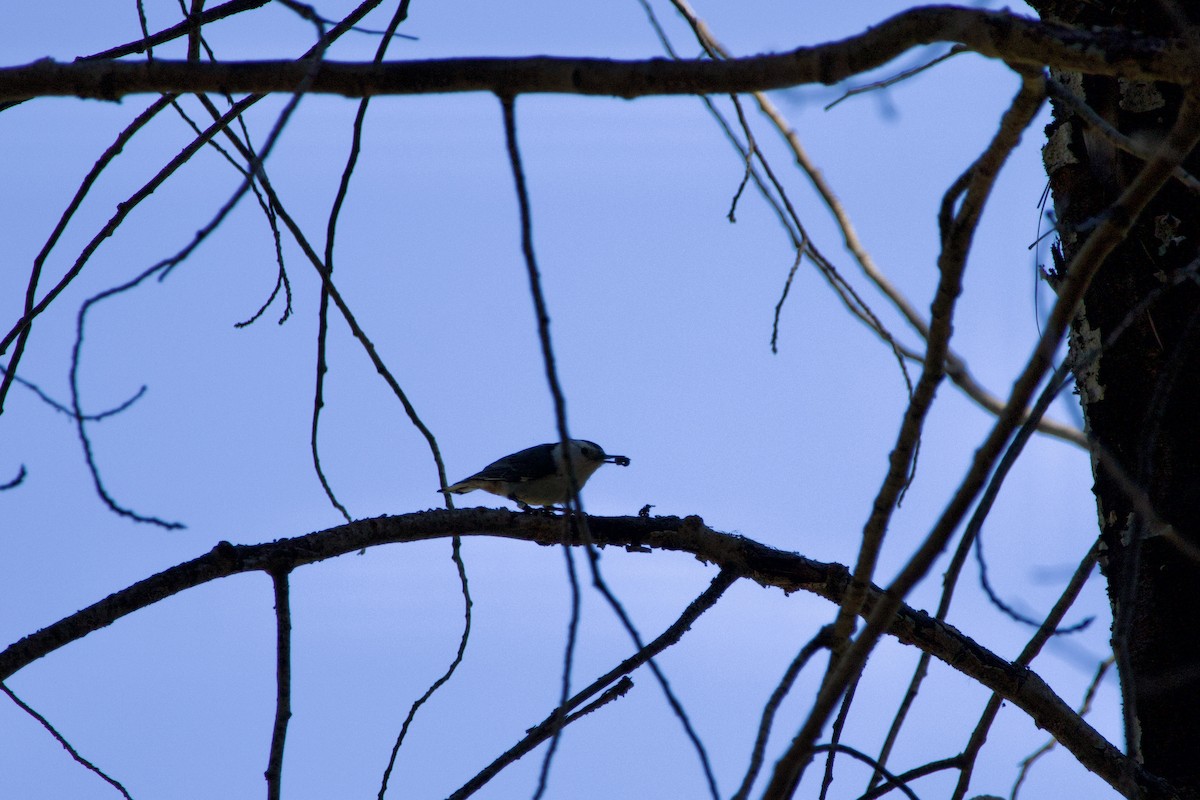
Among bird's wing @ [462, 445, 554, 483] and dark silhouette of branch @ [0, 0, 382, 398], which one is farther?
bird's wing @ [462, 445, 554, 483]

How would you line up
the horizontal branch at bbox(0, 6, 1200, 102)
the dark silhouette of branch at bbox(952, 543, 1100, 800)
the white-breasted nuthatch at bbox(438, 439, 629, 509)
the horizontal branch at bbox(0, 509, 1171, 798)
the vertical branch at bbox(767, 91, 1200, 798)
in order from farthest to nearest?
the white-breasted nuthatch at bbox(438, 439, 629, 509) → the horizontal branch at bbox(0, 509, 1171, 798) → the dark silhouette of branch at bbox(952, 543, 1100, 800) → the horizontal branch at bbox(0, 6, 1200, 102) → the vertical branch at bbox(767, 91, 1200, 798)

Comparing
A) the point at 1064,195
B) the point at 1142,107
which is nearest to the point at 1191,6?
the point at 1142,107

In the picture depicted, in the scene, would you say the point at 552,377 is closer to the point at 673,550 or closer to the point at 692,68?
the point at 692,68

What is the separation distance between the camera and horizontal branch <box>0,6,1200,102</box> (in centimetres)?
146

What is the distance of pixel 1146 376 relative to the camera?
2.44 metres

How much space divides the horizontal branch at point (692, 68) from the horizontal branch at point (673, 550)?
101 cm

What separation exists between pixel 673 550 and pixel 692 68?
1.36 m

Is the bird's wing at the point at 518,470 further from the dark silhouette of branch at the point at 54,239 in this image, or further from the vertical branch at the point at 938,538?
the vertical branch at the point at 938,538

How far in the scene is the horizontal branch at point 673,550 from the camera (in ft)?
7.24

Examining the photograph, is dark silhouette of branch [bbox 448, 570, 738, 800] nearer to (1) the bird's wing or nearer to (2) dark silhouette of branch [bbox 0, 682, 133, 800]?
(2) dark silhouette of branch [bbox 0, 682, 133, 800]

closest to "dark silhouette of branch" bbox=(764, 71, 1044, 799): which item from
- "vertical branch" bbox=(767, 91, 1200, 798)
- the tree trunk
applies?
"vertical branch" bbox=(767, 91, 1200, 798)

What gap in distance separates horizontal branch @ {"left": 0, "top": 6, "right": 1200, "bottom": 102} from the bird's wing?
4933 millimetres

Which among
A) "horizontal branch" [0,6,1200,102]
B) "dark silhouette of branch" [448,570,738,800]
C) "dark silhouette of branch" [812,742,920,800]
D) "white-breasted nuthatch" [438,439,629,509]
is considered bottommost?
"dark silhouette of branch" [812,742,920,800]

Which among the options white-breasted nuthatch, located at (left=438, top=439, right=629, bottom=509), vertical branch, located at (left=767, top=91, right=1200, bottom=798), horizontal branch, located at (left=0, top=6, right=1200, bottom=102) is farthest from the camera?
white-breasted nuthatch, located at (left=438, top=439, right=629, bottom=509)
